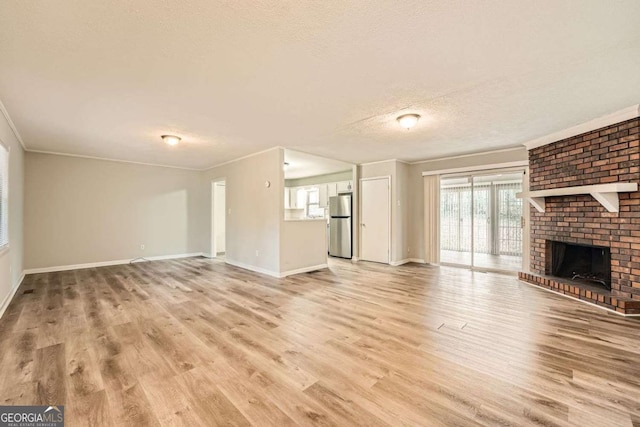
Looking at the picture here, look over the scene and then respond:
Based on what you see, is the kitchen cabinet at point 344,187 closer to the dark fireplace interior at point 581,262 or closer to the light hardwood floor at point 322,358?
the light hardwood floor at point 322,358

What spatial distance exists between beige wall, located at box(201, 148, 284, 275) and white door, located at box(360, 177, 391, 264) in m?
2.55

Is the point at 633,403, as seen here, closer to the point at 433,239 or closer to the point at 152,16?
the point at 152,16

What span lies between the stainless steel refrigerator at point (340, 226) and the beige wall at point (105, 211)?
3.71 m

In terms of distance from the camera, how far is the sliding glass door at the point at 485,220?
686 centimetres

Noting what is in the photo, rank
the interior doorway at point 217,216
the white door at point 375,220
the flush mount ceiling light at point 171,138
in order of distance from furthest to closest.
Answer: the interior doorway at point 217,216 → the white door at point 375,220 → the flush mount ceiling light at point 171,138

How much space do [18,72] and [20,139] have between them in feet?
10.4

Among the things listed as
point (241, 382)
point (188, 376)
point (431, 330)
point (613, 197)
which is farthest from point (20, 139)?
point (613, 197)

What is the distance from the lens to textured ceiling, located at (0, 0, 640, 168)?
5.53ft

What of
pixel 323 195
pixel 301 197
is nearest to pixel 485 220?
pixel 323 195

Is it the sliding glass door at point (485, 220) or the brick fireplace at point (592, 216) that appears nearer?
the brick fireplace at point (592, 216)

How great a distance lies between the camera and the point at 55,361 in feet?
7.09

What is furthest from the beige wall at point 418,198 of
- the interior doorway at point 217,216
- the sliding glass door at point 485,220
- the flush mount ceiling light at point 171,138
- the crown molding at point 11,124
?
the crown molding at point 11,124

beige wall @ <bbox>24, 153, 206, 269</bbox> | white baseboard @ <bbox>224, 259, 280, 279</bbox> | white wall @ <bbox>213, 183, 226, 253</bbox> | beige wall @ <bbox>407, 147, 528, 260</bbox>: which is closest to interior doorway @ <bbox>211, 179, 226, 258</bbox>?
white wall @ <bbox>213, 183, 226, 253</bbox>

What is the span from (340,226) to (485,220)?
405 cm
